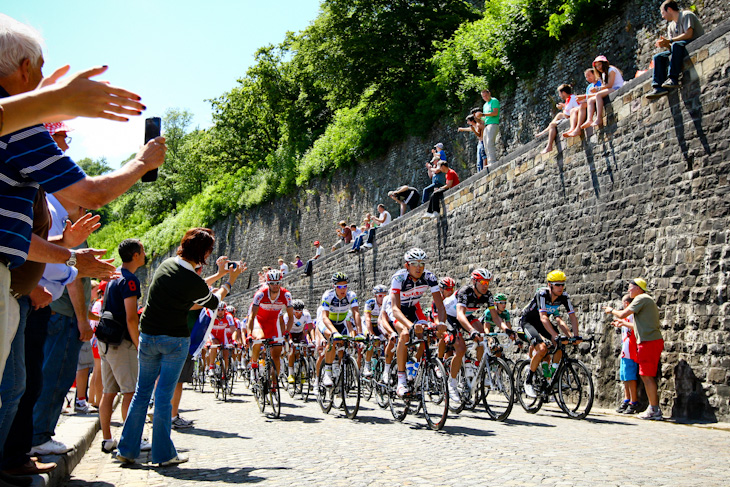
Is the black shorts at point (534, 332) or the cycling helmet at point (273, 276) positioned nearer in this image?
the black shorts at point (534, 332)

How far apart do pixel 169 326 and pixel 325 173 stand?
3065 cm

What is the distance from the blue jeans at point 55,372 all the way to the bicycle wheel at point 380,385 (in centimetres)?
515

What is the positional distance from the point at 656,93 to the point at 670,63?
519 millimetres

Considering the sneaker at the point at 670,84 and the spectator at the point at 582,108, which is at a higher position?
the spectator at the point at 582,108

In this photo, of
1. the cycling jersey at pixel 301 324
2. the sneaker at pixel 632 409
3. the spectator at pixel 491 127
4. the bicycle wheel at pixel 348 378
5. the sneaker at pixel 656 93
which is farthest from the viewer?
the spectator at pixel 491 127

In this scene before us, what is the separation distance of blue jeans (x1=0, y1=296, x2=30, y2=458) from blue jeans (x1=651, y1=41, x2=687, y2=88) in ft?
30.5

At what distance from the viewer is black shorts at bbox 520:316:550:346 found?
10.2 meters

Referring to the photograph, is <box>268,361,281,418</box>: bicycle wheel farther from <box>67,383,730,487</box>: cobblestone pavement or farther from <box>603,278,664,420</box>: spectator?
<box>603,278,664,420</box>: spectator

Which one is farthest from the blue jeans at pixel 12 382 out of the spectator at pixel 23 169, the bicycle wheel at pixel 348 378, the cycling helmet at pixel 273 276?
the cycling helmet at pixel 273 276

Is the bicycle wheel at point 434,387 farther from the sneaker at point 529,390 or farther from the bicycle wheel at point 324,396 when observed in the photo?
the bicycle wheel at point 324,396

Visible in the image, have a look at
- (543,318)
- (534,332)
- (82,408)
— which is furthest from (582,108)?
(82,408)

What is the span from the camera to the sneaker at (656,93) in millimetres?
10414

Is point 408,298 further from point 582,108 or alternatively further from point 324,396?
point 582,108

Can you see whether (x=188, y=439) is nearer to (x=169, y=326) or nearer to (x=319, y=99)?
(x=169, y=326)
